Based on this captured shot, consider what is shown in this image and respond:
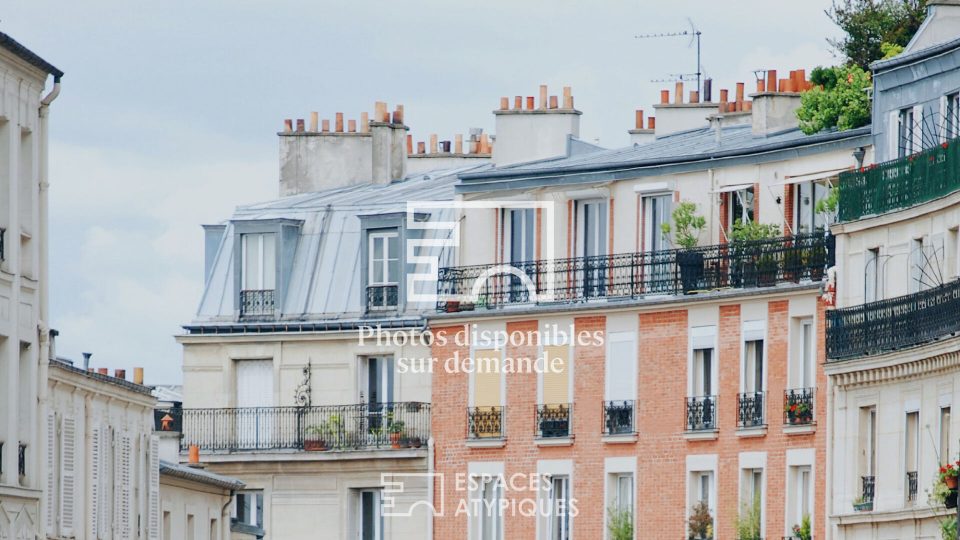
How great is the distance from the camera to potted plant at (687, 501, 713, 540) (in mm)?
74188

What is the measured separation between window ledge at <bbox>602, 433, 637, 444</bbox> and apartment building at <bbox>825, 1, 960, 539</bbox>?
7943mm

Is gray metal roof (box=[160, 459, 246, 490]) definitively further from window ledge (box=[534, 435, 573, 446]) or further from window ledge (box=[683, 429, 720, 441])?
window ledge (box=[683, 429, 720, 441])

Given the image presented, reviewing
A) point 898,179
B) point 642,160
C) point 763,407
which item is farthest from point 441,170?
point 898,179

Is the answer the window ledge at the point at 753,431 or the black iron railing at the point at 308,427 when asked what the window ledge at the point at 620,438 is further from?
the black iron railing at the point at 308,427

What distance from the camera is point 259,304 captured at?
86000 mm

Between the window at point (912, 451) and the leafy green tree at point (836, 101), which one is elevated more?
the leafy green tree at point (836, 101)

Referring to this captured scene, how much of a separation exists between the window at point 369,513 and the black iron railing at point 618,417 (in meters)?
8.04

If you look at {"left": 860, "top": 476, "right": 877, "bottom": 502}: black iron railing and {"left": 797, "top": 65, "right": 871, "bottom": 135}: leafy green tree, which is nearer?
{"left": 860, "top": 476, "right": 877, "bottom": 502}: black iron railing

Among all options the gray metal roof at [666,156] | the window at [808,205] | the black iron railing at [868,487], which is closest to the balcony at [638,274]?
the window at [808,205]

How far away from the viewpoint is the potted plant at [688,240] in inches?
2977

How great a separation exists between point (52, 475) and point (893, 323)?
1660cm

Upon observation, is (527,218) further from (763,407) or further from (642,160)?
(763,407)

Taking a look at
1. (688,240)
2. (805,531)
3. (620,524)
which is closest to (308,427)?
(620,524)

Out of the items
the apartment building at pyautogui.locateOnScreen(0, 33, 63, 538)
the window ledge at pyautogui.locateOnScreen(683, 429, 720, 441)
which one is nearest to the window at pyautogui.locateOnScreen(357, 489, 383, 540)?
the window ledge at pyautogui.locateOnScreen(683, 429, 720, 441)
